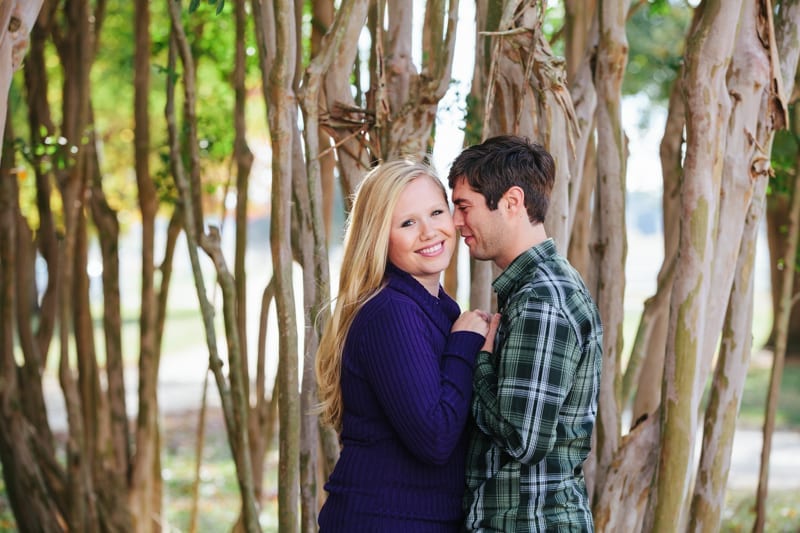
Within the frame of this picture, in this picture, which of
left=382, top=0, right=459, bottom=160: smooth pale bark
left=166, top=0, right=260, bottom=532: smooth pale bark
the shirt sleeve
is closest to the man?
Answer: the shirt sleeve

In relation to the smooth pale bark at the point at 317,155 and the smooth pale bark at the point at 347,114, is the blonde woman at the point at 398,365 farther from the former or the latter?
the smooth pale bark at the point at 347,114

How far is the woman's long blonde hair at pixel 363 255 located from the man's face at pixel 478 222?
3.2 inches

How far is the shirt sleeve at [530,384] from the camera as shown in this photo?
2.07m

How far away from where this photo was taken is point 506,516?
7.16 feet

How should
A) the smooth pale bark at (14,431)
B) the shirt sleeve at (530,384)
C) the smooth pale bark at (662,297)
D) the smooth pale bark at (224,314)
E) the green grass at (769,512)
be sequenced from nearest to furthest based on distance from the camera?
1. the shirt sleeve at (530,384)
2. the smooth pale bark at (224,314)
3. the smooth pale bark at (662,297)
4. the smooth pale bark at (14,431)
5. the green grass at (769,512)

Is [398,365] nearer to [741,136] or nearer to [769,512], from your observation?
[741,136]

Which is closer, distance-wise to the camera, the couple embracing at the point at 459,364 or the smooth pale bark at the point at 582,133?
the couple embracing at the point at 459,364

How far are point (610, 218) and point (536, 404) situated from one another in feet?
4.56

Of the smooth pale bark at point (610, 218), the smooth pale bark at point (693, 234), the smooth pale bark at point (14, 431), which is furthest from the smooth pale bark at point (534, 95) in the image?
the smooth pale bark at point (14, 431)

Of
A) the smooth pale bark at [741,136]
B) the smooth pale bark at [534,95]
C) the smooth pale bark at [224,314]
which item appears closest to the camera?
the smooth pale bark at [534,95]

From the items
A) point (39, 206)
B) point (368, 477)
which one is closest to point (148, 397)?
point (39, 206)

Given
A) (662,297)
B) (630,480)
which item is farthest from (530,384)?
(662,297)

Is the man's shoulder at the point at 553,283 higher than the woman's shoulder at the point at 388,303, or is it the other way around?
the man's shoulder at the point at 553,283

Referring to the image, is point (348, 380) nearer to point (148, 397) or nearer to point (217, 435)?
point (148, 397)
